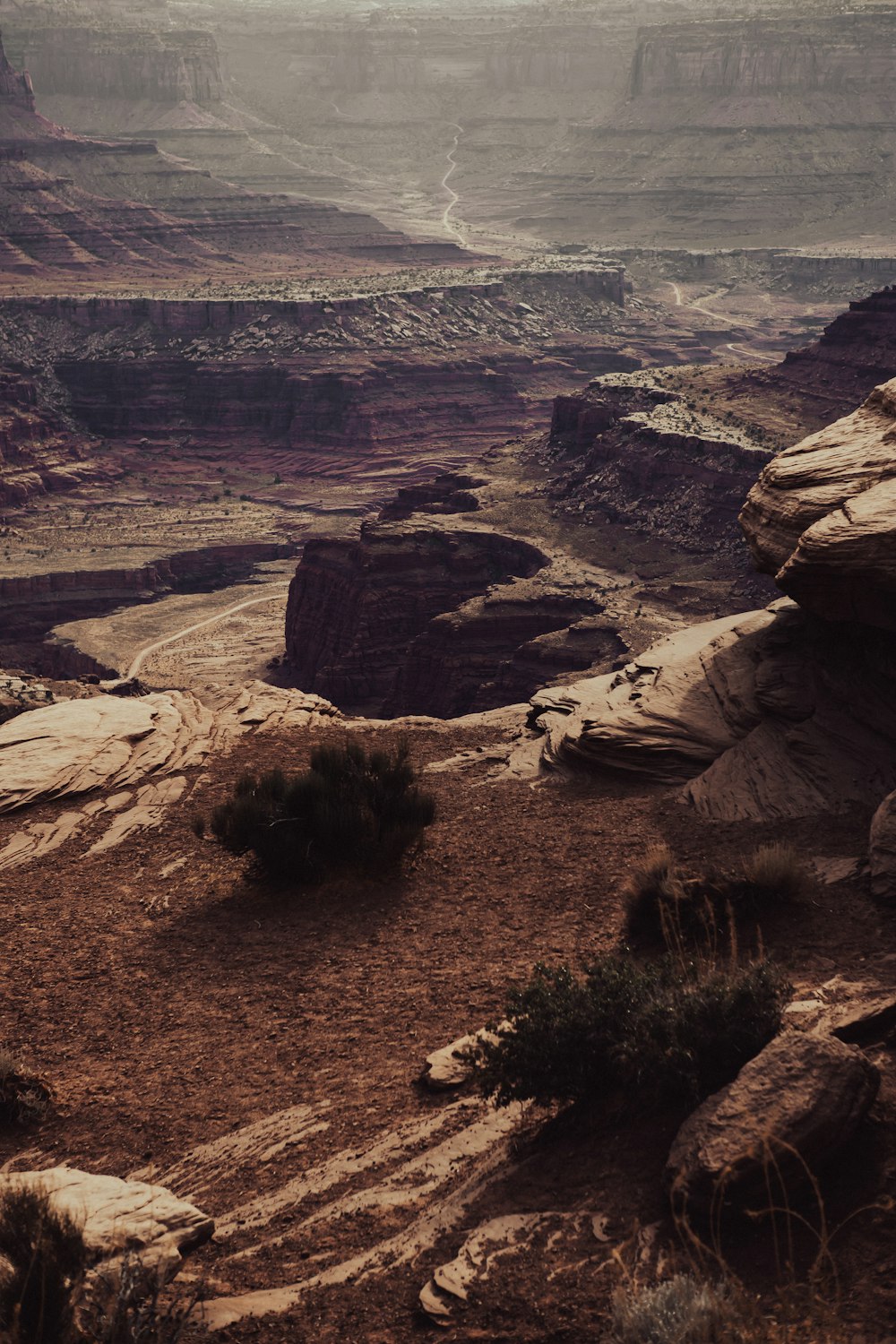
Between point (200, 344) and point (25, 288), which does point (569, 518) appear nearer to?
point (200, 344)

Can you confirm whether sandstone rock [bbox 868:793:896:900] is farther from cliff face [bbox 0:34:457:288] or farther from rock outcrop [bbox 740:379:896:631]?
cliff face [bbox 0:34:457:288]

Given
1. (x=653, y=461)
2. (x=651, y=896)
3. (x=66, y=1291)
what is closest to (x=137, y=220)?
(x=653, y=461)

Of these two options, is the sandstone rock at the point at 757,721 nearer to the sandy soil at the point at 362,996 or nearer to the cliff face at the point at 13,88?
the sandy soil at the point at 362,996

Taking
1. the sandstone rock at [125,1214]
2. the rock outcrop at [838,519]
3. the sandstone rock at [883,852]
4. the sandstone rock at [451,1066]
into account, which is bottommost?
the sandstone rock at [451,1066]

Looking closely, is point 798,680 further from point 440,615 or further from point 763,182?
point 763,182

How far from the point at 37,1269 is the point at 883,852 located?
27.9 feet

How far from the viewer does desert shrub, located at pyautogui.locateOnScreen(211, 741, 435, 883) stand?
17.9 metres

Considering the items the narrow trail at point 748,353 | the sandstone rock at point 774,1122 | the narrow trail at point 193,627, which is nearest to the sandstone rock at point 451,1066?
the sandstone rock at point 774,1122

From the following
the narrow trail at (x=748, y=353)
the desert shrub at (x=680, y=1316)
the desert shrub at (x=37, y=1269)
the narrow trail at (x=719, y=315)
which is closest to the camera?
the desert shrub at (x=680, y=1316)

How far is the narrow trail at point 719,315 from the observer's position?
447ft

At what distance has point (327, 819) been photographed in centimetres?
1798

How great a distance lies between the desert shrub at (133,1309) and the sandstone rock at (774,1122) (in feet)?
10.0

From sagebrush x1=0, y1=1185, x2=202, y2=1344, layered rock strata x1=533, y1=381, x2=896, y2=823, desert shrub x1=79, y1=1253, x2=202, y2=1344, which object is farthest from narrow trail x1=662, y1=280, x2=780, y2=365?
sagebrush x1=0, y1=1185, x2=202, y2=1344

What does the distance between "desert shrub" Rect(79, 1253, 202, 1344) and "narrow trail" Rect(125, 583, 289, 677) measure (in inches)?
2354
